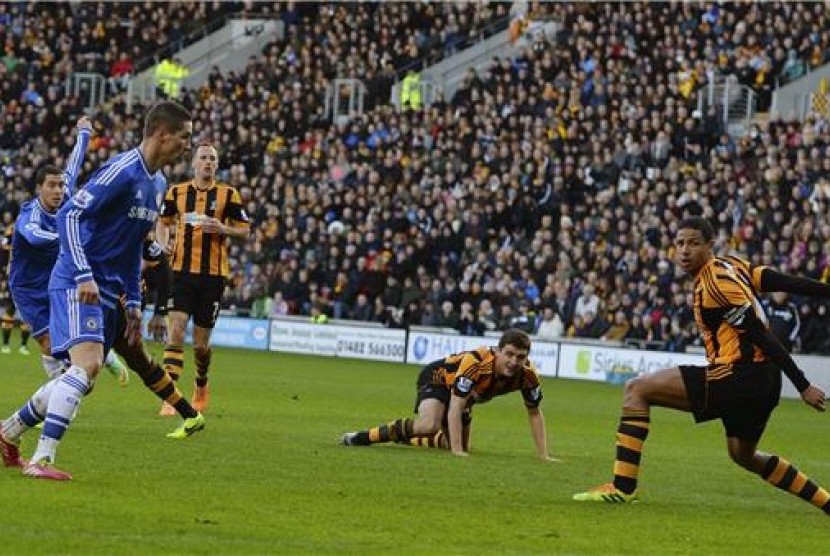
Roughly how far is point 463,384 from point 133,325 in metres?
3.80

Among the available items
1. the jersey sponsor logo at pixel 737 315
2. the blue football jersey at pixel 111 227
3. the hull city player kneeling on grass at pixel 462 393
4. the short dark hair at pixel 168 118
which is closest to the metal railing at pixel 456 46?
the hull city player kneeling on grass at pixel 462 393

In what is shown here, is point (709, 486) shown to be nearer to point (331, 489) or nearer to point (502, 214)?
point (331, 489)

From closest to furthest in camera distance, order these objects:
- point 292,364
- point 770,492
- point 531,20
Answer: point 770,492 → point 292,364 → point 531,20

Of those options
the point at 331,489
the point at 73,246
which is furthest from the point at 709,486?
the point at 73,246

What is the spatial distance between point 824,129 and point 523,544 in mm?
28208

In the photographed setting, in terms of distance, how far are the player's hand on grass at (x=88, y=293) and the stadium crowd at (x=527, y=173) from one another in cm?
2244

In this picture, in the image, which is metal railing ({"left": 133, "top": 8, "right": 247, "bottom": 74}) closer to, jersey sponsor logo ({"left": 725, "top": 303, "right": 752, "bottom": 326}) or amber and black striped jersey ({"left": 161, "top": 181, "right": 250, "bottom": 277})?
amber and black striped jersey ({"left": 161, "top": 181, "right": 250, "bottom": 277})

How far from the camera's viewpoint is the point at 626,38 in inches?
1683

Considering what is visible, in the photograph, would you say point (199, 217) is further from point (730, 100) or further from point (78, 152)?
point (730, 100)

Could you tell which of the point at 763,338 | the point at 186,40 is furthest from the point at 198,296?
the point at 186,40

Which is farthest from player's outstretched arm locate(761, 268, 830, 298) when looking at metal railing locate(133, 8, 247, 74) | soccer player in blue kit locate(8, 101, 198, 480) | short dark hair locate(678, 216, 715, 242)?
metal railing locate(133, 8, 247, 74)

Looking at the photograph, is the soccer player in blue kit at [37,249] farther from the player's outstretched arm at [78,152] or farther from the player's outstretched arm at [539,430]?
the player's outstretched arm at [539,430]

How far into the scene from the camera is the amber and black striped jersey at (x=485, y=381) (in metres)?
15.3

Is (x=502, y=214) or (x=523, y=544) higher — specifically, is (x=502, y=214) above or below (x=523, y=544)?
above
